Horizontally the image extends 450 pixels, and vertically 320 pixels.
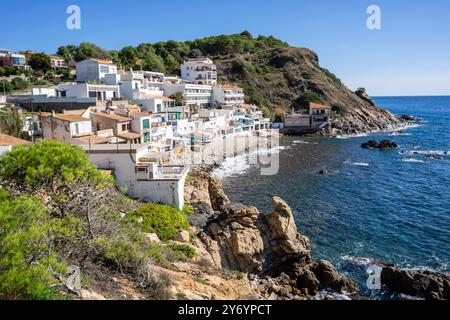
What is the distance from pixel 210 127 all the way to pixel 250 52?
8250cm

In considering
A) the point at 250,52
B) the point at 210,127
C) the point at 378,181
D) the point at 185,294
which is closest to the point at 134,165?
the point at 185,294

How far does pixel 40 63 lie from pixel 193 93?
3364 cm

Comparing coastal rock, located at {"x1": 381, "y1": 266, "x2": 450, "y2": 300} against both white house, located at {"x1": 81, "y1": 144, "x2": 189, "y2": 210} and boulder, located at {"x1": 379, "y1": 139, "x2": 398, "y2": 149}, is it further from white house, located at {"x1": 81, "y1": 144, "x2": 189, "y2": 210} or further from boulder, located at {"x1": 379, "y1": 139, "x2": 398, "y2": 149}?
boulder, located at {"x1": 379, "y1": 139, "x2": 398, "y2": 149}

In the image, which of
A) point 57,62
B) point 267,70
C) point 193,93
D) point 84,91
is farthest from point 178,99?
point 267,70

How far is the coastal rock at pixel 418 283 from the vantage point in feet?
66.0

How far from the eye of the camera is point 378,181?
1747 inches

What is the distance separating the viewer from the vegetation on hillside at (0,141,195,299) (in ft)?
28.7

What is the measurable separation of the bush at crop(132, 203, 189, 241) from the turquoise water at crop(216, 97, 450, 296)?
34.2 feet

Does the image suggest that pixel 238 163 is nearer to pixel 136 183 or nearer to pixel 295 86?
pixel 136 183

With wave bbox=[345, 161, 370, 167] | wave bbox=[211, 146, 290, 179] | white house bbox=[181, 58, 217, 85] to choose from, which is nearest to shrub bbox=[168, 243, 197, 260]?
wave bbox=[211, 146, 290, 179]

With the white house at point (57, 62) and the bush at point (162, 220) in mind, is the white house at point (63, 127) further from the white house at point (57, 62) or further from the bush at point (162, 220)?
A: the white house at point (57, 62)

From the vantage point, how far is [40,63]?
74500 millimetres

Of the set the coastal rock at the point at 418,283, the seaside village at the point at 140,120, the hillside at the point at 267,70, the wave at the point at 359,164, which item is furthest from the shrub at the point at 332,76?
the coastal rock at the point at 418,283

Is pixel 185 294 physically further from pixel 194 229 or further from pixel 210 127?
pixel 210 127
